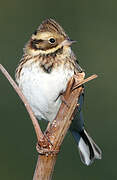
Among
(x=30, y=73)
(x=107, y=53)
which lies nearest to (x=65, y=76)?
(x=30, y=73)

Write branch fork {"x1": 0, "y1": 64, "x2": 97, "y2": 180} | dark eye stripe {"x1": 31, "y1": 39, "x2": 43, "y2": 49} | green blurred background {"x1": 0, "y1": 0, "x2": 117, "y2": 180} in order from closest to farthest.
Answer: branch fork {"x1": 0, "y1": 64, "x2": 97, "y2": 180}, dark eye stripe {"x1": 31, "y1": 39, "x2": 43, "y2": 49}, green blurred background {"x1": 0, "y1": 0, "x2": 117, "y2": 180}

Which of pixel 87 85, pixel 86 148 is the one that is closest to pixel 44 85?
pixel 86 148

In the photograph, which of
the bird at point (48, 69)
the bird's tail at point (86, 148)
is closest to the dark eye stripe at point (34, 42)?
the bird at point (48, 69)

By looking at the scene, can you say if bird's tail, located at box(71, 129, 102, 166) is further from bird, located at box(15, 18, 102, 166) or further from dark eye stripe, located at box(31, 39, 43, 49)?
dark eye stripe, located at box(31, 39, 43, 49)

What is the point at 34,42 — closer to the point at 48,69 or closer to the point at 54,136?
the point at 48,69

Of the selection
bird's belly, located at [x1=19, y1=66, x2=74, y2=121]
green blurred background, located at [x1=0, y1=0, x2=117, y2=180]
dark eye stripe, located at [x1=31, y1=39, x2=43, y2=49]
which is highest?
dark eye stripe, located at [x1=31, y1=39, x2=43, y2=49]

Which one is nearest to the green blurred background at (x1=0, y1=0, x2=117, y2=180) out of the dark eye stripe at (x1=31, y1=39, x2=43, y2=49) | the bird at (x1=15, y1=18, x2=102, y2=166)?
the bird at (x1=15, y1=18, x2=102, y2=166)

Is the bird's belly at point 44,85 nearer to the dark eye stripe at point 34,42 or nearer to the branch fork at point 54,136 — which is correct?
the dark eye stripe at point 34,42
